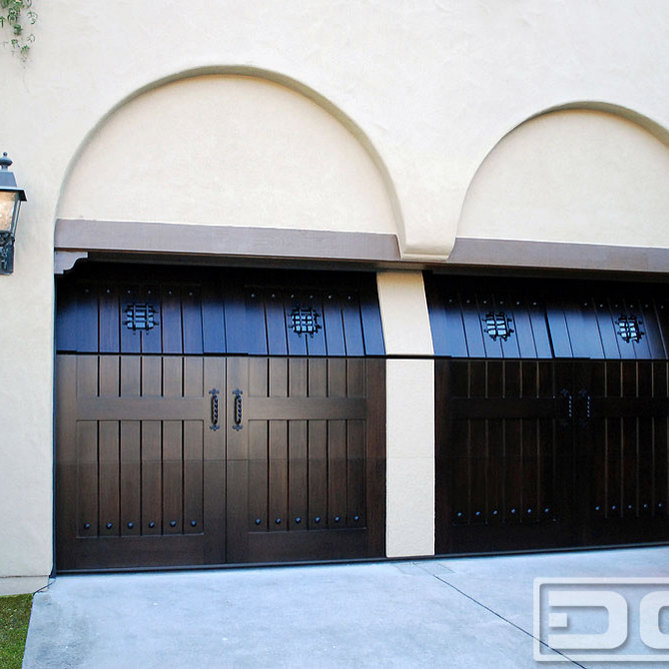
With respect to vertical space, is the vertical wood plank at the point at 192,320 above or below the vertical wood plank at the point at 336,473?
above

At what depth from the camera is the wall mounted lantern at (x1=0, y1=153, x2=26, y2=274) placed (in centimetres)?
535

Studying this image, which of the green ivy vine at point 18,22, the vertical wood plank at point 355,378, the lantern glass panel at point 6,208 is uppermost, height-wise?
the green ivy vine at point 18,22

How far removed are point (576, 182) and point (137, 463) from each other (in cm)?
413

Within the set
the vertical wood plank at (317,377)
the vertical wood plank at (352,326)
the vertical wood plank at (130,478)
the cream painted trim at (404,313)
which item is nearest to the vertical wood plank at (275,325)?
the vertical wood plank at (317,377)

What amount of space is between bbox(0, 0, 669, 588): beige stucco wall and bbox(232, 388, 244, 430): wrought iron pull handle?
51.9 inches

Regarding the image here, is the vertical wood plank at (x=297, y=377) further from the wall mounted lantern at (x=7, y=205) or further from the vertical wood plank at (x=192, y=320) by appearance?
the wall mounted lantern at (x=7, y=205)

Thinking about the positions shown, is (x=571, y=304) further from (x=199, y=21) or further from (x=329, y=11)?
(x=199, y=21)

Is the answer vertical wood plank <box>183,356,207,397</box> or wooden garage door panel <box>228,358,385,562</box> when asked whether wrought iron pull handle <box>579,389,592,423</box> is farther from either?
vertical wood plank <box>183,356,207,397</box>

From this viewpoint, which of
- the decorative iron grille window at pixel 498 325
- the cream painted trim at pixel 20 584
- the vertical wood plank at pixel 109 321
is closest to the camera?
the cream painted trim at pixel 20 584

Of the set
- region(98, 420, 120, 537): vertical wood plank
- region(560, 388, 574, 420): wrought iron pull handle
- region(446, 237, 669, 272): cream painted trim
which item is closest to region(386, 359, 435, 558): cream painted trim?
region(446, 237, 669, 272): cream painted trim

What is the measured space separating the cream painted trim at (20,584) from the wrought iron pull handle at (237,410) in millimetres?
1709

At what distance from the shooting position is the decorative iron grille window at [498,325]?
6.88m

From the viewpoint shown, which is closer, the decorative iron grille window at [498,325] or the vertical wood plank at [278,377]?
the vertical wood plank at [278,377]

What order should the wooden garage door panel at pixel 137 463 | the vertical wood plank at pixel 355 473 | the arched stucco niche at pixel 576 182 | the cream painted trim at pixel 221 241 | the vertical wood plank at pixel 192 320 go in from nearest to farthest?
the cream painted trim at pixel 221 241 → the wooden garage door panel at pixel 137 463 → the vertical wood plank at pixel 192 320 → the vertical wood plank at pixel 355 473 → the arched stucco niche at pixel 576 182
